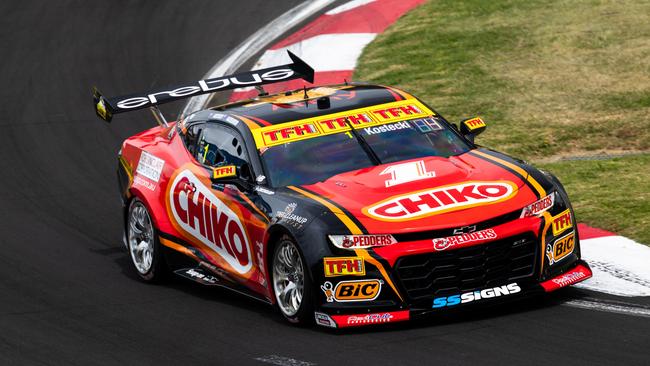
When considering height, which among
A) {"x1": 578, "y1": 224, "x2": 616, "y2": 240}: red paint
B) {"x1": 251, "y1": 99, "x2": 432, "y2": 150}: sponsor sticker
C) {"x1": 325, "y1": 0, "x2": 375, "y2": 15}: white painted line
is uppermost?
{"x1": 251, "y1": 99, "x2": 432, "y2": 150}: sponsor sticker

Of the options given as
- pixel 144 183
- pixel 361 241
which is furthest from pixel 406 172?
pixel 144 183

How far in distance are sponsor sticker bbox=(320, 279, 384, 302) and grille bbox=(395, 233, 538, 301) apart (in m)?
0.18

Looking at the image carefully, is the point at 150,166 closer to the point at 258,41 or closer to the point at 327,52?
the point at 327,52

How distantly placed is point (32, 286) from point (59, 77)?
22.1ft

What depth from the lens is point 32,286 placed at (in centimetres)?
993

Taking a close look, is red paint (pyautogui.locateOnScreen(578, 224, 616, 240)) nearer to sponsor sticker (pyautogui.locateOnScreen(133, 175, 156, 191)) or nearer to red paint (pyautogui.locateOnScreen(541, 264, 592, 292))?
red paint (pyautogui.locateOnScreen(541, 264, 592, 292))

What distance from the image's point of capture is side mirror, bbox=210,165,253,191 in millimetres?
8820

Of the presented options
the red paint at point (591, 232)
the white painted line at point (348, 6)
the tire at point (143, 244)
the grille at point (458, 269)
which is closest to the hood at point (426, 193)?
the grille at point (458, 269)

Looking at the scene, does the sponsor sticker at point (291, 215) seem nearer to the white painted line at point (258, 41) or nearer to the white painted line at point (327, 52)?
the white painted line at point (258, 41)

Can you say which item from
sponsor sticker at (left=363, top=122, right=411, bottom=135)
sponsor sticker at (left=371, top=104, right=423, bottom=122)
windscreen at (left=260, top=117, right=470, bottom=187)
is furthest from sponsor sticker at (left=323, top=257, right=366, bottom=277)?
sponsor sticker at (left=371, top=104, right=423, bottom=122)

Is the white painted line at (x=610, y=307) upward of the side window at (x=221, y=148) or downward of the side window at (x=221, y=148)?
downward

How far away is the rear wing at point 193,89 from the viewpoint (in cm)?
1079

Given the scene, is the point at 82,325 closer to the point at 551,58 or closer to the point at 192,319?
the point at 192,319

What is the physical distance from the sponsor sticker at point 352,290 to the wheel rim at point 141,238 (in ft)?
9.14
